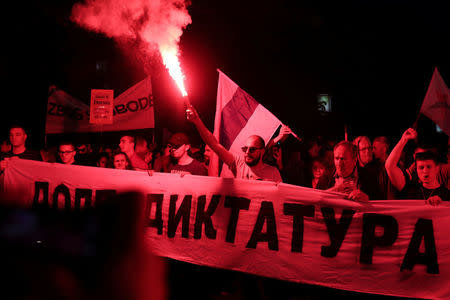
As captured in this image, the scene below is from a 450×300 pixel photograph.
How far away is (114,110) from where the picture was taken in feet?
25.3

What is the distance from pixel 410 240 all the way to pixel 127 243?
3.30 m

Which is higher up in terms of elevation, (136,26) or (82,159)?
(136,26)

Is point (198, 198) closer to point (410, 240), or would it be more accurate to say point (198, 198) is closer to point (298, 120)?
point (410, 240)

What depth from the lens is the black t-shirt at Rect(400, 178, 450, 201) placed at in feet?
12.9

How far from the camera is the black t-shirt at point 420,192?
12.9ft

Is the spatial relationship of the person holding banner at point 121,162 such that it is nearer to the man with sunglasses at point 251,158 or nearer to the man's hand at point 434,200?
the man with sunglasses at point 251,158

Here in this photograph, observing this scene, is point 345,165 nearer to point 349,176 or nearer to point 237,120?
point 349,176

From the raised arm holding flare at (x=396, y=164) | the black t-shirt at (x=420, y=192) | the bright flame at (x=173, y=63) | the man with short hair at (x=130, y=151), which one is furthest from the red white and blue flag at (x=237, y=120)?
the black t-shirt at (x=420, y=192)

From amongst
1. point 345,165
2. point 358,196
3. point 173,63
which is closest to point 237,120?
point 173,63

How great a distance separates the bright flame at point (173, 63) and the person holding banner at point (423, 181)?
2.43m

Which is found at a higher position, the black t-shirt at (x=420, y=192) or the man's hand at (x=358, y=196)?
the black t-shirt at (x=420, y=192)

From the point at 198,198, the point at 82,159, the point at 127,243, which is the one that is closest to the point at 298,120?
the point at 82,159

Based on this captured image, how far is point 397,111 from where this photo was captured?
2461 centimetres

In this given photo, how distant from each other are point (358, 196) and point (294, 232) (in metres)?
0.75
